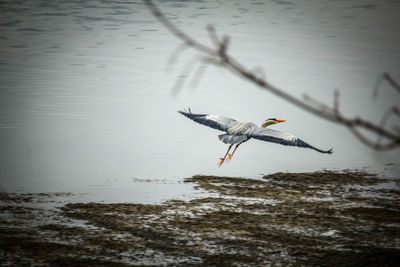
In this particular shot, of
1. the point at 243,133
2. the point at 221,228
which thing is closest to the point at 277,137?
the point at 243,133

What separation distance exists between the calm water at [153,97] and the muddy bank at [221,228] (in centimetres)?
62

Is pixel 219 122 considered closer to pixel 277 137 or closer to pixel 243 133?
pixel 243 133

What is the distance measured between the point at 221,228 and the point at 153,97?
6806mm

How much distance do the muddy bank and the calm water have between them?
62cm

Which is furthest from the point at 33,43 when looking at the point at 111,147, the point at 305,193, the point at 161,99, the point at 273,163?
the point at 305,193

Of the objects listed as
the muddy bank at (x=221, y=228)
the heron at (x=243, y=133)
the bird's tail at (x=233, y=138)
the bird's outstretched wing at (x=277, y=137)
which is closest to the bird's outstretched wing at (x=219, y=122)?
the heron at (x=243, y=133)

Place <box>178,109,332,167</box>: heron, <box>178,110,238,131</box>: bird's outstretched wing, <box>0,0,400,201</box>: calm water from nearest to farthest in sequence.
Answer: <box>178,109,332,167</box>: heron → <box>178,110,238,131</box>: bird's outstretched wing → <box>0,0,400,201</box>: calm water

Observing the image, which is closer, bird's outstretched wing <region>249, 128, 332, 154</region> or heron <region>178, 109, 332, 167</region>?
bird's outstretched wing <region>249, 128, 332, 154</region>

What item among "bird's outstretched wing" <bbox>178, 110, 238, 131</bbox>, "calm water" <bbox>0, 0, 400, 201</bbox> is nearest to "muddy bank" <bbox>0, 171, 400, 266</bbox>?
"calm water" <bbox>0, 0, 400, 201</bbox>

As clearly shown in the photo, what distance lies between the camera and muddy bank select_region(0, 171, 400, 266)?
16.8 ft

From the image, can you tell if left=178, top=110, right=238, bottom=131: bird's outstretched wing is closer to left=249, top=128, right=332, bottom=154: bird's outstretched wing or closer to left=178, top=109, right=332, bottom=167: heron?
left=178, top=109, right=332, bottom=167: heron

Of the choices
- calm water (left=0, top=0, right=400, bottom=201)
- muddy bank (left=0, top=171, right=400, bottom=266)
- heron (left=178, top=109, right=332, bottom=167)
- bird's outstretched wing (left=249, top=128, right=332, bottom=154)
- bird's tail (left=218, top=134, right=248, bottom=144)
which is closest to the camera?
muddy bank (left=0, top=171, right=400, bottom=266)

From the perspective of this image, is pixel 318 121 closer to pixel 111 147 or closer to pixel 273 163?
pixel 273 163

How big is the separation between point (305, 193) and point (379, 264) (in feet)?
5.87
